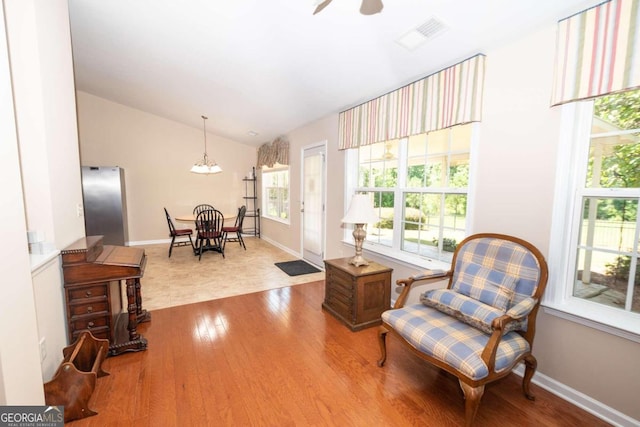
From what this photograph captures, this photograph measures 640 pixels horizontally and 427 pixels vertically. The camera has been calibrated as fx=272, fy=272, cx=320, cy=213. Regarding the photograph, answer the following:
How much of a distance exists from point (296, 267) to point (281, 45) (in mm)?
3223

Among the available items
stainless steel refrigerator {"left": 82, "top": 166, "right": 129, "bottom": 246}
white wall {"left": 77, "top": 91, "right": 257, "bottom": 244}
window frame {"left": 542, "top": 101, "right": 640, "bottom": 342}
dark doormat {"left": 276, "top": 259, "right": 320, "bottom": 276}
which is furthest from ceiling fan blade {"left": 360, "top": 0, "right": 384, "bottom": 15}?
white wall {"left": 77, "top": 91, "right": 257, "bottom": 244}

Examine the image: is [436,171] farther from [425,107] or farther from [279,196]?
[279,196]

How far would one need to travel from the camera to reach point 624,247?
5.19ft

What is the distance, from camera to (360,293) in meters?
2.58

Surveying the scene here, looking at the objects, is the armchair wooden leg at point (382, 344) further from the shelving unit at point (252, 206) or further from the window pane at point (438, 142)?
the shelving unit at point (252, 206)

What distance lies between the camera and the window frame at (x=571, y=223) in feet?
5.33

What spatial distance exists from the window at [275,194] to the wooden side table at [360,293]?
3.13m

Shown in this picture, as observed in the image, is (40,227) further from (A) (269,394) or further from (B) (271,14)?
(B) (271,14)

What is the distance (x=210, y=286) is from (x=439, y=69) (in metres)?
3.62

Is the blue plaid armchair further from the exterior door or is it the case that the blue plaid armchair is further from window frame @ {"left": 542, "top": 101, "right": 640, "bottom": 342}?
the exterior door

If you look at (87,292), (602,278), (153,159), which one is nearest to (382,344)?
(602,278)

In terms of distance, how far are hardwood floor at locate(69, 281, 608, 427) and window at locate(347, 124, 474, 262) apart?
107 cm

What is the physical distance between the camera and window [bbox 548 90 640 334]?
5.12 feet

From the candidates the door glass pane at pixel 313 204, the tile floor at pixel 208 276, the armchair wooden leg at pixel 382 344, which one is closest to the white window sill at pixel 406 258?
the armchair wooden leg at pixel 382 344
